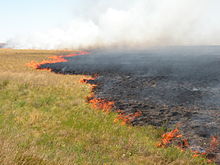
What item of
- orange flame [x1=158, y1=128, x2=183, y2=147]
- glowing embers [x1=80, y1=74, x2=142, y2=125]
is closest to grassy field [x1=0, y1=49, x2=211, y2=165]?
orange flame [x1=158, y1=128, x2=183, y2=147]

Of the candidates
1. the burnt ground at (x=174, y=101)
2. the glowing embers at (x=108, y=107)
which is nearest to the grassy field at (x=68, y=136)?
the glowing embers at (x=108, y=107)

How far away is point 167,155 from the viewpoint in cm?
920

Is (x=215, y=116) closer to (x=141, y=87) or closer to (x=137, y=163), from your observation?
(x=137, y=163)

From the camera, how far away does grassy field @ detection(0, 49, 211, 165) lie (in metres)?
6.99

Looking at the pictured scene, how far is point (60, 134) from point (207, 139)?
268 inches

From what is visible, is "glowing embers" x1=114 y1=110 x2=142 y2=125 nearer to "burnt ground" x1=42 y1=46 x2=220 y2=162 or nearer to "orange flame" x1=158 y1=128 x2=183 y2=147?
"burnt ground" x1=42 y1=46 x2=220 y2=162

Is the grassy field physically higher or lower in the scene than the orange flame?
higher

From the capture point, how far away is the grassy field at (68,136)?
6.99 m

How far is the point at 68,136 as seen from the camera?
1077 centimetres

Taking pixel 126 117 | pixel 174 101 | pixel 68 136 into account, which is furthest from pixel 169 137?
pixel 174 101

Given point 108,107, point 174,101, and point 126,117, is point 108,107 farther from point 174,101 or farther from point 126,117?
point 174,101

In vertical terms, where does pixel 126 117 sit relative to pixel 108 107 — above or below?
below

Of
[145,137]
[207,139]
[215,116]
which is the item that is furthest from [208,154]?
[215,116]

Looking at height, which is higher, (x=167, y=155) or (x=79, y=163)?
(x=79, y=163)
